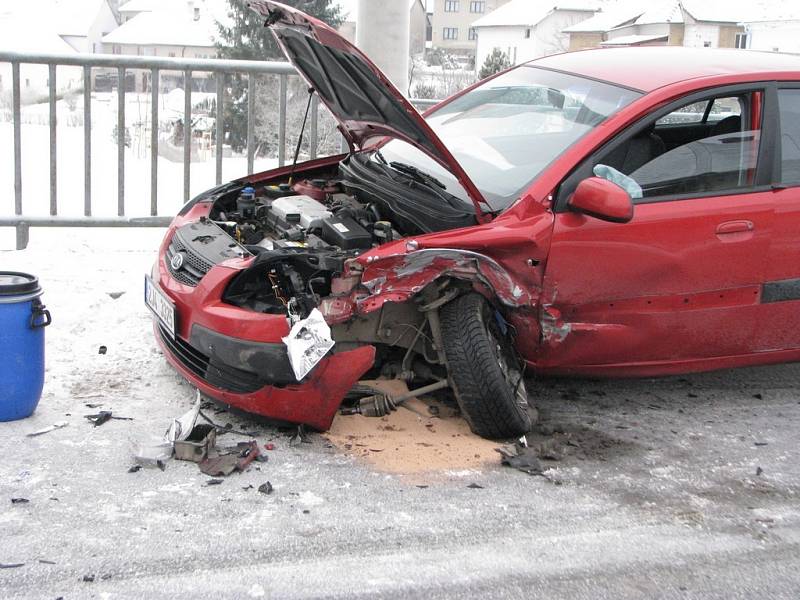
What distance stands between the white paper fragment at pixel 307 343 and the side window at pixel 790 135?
2.51m

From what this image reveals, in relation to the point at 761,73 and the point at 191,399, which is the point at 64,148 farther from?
the point at 761,73

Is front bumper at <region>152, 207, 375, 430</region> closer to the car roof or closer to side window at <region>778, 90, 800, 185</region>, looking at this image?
the car roof

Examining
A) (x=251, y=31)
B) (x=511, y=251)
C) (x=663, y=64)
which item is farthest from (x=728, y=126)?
(x=251, y=31)

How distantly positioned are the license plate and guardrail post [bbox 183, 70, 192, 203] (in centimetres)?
297

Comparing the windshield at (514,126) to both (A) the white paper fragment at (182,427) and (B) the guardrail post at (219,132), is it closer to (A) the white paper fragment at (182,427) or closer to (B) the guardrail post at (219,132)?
(A) the white paper fragment at (182,427)

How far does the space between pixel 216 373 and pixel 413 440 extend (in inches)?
37.3

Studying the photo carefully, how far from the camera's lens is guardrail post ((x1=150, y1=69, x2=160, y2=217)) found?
7.50 m

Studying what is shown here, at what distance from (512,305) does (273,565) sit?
1702 millimetres

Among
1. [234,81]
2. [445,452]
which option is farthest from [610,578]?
[234,81]

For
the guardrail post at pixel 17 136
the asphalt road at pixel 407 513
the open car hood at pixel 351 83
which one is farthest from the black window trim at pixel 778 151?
the guardrail post at pixel 17 136

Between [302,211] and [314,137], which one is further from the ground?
[314,137]

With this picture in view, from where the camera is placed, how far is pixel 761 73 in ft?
15.6

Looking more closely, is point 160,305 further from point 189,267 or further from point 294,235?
point 294,235

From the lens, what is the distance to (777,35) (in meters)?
48.1
